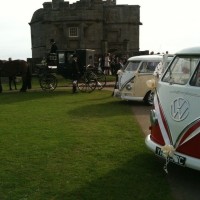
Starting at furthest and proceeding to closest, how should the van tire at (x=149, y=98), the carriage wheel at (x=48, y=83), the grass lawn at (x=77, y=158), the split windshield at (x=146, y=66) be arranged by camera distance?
the carriage wheel at (x=48, y=83), the van tire at (x=149, y=98), the split windshield at (x=146, y=66), the grass lawn at (x=77, y=158)

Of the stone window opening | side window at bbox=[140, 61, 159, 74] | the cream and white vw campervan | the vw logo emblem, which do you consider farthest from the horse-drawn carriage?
the stone window opening

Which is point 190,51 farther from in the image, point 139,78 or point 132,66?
point 132,66

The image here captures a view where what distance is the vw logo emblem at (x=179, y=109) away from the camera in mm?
6848

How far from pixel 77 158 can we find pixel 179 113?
2.44m

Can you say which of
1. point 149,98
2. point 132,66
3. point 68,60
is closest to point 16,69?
point 68,60

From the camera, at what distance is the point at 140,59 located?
16.6 metres

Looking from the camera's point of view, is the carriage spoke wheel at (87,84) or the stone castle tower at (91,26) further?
the stone castle tower at (91,26)

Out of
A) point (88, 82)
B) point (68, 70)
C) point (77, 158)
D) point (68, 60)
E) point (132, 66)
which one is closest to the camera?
point (77, 158)

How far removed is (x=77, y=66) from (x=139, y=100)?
6282mm

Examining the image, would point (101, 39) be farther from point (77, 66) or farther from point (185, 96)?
point (185, 96)

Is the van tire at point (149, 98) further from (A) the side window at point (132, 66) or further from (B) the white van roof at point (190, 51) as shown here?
(B) the white van roof at point (190, 51)

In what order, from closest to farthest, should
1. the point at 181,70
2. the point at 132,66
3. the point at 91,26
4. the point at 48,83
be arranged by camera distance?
the point at 181,70, the point at 132,66, the point at 48,83, the point at 91,26

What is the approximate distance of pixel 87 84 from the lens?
21.6m

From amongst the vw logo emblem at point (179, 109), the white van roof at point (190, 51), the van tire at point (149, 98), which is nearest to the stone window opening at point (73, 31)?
the van tire at point (149, 98)
